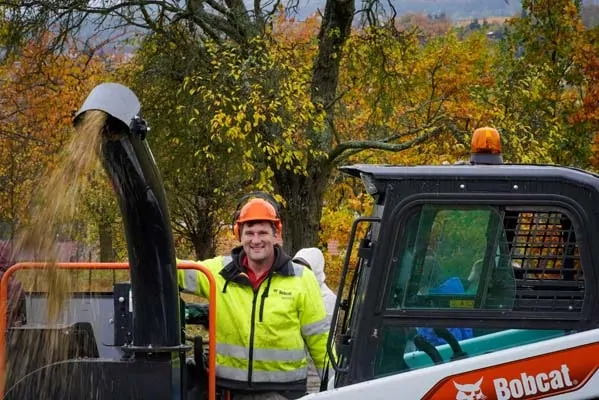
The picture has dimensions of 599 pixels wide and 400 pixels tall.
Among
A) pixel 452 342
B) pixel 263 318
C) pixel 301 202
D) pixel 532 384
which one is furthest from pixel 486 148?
pixel 301 202

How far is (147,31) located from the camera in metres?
15.9

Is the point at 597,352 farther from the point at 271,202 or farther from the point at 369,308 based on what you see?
the point at 271,202

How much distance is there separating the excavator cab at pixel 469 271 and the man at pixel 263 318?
44.5 inches

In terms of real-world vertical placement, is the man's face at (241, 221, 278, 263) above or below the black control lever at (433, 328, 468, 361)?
above

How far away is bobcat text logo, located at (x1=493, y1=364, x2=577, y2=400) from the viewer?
10.4 feet

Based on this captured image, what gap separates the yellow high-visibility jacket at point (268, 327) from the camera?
4535 mm

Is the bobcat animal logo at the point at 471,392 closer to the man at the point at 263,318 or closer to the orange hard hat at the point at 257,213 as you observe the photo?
the man at the point at 263,318

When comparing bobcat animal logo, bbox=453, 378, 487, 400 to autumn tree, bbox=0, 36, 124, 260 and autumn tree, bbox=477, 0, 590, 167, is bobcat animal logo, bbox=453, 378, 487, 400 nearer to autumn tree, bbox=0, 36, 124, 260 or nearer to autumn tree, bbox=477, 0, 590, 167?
autumn tree, bbox=477, 0, 590, 167

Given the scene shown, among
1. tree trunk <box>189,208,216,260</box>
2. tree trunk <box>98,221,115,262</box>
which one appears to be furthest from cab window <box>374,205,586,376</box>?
tree trunk <box>189,208,216,260</box>

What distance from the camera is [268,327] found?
4.53 meters

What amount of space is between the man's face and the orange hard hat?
28 mm

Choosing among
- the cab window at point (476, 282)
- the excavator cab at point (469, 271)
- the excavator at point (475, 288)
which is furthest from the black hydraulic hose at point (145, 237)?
the cab window at point (476, 282)

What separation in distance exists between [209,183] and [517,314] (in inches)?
616

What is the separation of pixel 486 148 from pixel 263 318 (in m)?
1.45
